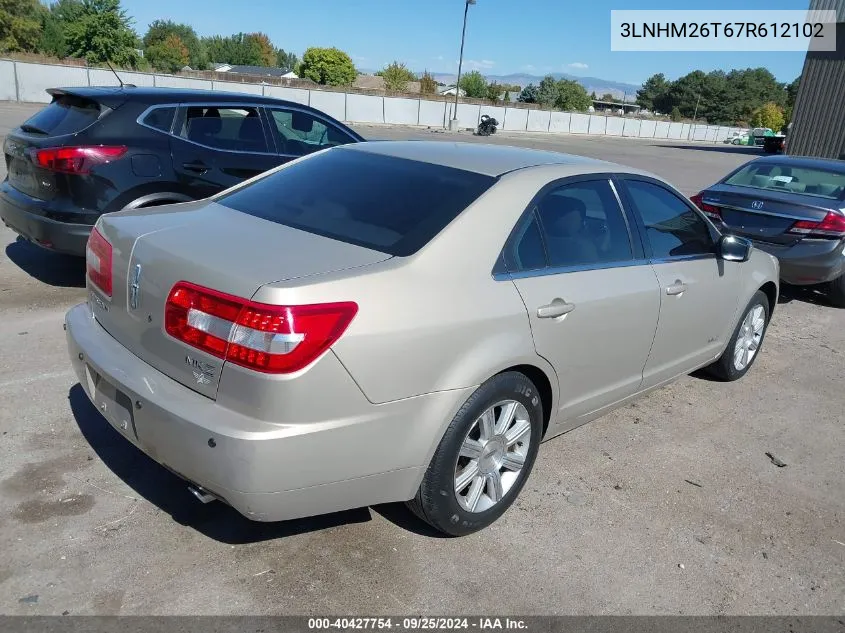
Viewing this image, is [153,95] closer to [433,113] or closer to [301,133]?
[301,133]

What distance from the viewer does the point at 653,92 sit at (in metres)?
131

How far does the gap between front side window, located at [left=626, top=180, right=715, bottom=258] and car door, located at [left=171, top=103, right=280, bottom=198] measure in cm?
347

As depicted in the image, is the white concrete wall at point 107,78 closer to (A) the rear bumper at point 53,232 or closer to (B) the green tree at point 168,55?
(B) the green tree at point 168,55

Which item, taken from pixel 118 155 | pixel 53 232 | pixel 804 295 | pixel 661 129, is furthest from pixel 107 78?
pixel 661 129

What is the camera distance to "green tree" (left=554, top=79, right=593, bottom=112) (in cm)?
10931

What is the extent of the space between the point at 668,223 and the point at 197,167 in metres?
3.74

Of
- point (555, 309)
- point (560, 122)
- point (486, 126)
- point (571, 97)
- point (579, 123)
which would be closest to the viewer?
point (555, 309)

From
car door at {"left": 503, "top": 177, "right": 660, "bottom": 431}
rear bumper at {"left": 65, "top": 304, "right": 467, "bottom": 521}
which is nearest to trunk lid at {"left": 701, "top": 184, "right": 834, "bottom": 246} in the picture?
car door at {"left": 503, "top": 177, "right": 660, "bottom": 431}

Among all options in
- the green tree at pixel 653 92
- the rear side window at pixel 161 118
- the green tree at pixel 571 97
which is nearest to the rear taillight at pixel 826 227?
the rear side window at pixel 161 118

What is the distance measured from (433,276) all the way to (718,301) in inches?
100

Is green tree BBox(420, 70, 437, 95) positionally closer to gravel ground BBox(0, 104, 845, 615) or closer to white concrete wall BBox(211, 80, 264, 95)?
white concrete wall BBox(211, 80, 264, 95)

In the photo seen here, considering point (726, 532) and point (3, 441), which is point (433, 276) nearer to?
point (726, 532)

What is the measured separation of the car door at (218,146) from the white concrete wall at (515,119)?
52667 millimetres

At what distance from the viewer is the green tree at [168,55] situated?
7593 centimetres
